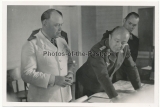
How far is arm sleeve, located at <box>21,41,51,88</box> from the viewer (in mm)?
1646

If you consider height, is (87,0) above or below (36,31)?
above

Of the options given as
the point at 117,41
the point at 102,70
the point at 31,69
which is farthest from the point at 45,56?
the point at 117,41

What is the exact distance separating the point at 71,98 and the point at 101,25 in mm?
643

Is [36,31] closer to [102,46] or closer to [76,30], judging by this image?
[76,30]

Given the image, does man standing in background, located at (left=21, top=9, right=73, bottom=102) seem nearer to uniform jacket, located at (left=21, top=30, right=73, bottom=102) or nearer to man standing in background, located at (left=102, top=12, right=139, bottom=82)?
uniform jacket, located at (left=21, top=30, right=73, bottom=102)

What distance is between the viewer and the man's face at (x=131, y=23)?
5.49ft

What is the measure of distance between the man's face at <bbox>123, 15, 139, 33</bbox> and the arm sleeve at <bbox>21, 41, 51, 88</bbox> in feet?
2.43

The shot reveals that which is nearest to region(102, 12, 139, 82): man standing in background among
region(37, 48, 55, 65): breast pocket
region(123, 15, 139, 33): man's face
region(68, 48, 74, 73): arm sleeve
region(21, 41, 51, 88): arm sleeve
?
region(123, 15, 139, 33): man's face

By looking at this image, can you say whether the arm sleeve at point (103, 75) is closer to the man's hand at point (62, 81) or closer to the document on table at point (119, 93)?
the document on table at point (119, 93)

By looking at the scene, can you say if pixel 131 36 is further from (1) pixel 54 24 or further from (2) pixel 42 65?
(2) pixel 42 65

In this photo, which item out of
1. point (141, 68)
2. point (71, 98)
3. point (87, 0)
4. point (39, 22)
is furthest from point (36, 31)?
point (141, 68)

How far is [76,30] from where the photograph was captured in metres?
1.70

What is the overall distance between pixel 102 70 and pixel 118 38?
28 centimetres

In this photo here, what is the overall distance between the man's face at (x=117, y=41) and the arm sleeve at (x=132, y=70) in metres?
0.09
